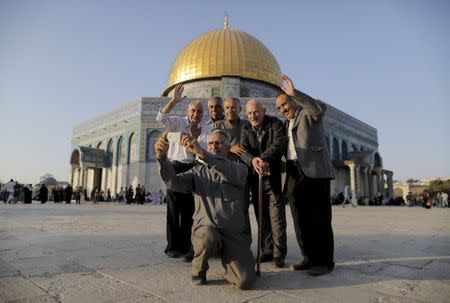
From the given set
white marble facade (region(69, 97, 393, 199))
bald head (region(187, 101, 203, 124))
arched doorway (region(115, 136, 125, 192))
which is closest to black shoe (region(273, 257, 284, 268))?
bald head (region(187, 101, 203, 124))

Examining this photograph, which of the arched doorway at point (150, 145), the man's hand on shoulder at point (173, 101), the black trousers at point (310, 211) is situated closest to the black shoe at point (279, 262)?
the black trousers at point (310, 211)

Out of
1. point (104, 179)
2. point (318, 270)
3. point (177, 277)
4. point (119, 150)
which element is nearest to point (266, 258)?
point (318, 270)

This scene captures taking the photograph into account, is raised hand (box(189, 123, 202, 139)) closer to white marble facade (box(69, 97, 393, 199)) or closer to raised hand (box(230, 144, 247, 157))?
raised hand (box(230, 144, 247, 157))

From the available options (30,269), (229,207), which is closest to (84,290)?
(30,269)

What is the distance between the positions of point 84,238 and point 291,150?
2.63 meters

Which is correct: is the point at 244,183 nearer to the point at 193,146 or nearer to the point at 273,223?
the point at 193,146

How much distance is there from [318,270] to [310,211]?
0.49 meters

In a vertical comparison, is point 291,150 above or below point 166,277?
above

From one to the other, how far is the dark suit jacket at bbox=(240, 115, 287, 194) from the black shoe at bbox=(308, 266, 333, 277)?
0.71m

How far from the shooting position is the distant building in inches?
786

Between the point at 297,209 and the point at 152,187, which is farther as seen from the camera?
the point at 152,187

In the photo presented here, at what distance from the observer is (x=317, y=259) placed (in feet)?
7.71

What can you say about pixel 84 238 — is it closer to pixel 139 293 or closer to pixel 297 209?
pixel 139 293

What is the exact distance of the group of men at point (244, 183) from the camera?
2.05 m
